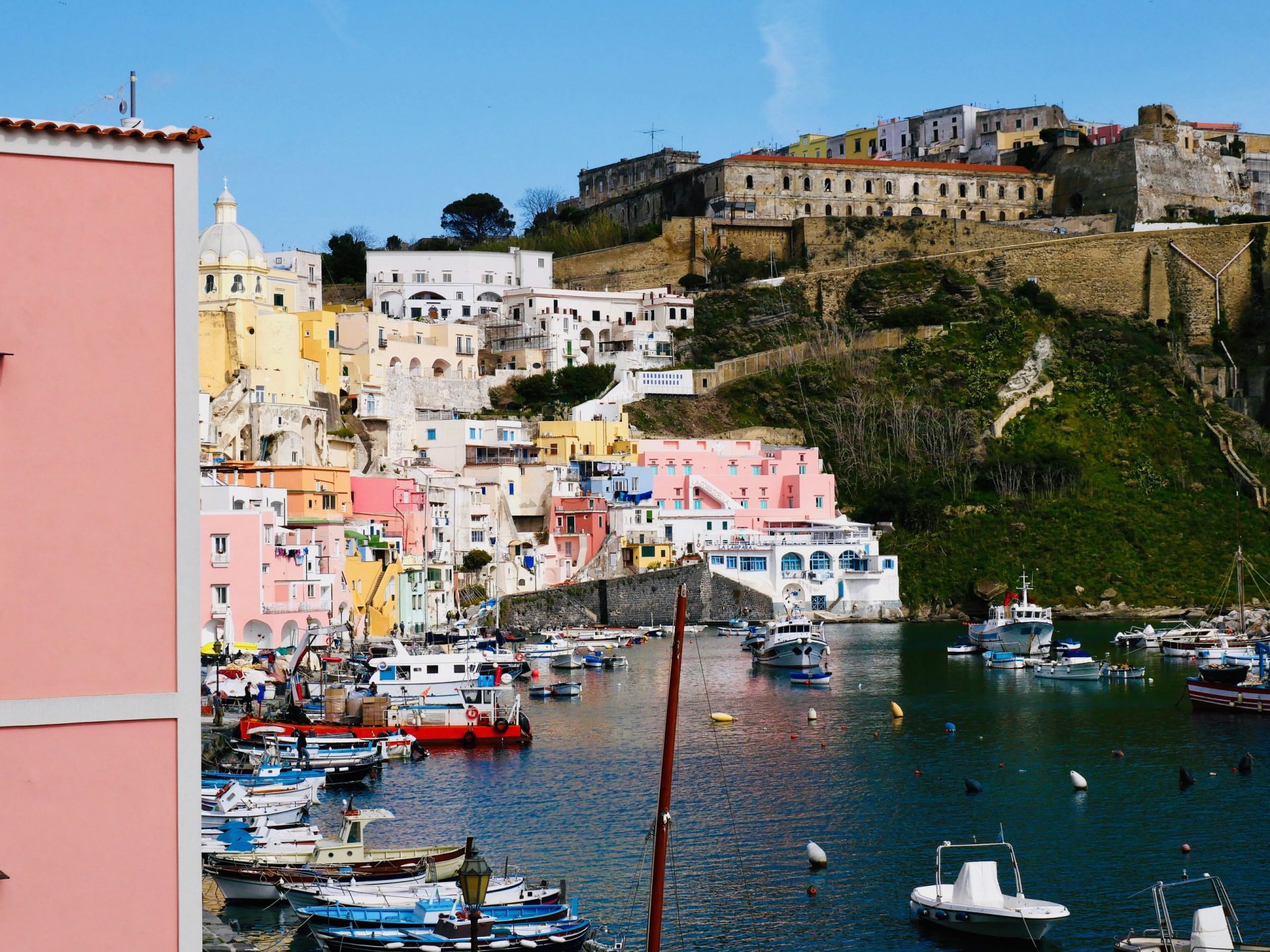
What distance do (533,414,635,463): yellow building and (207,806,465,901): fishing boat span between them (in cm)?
4933

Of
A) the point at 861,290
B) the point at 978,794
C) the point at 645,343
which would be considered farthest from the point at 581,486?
the point at 978,794

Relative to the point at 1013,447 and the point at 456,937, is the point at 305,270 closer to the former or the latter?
the point at 1013,447

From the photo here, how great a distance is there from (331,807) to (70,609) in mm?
23247

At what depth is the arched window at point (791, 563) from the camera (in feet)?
222

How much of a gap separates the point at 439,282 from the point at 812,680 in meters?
41.3

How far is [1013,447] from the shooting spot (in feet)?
243

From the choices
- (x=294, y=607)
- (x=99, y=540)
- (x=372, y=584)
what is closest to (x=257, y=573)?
(x=294, y=607)

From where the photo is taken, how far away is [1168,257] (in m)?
85.8

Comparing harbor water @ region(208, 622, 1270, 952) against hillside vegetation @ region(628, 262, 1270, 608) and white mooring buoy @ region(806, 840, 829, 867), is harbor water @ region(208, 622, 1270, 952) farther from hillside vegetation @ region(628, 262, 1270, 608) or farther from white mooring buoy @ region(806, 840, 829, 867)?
hillside vegetation @ region(628, 262, 1270, 608)

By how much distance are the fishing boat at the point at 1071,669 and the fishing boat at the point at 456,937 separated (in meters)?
32.7

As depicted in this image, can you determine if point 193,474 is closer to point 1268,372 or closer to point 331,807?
point 331,807

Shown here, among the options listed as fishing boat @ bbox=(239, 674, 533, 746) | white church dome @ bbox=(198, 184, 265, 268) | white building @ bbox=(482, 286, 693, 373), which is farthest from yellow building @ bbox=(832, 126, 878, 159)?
fishing boat @ bbox=(239, 674, 533, 746)

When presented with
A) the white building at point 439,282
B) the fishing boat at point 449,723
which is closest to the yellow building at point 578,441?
the white building at point 439,282

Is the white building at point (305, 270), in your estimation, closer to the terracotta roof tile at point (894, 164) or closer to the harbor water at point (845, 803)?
the terracotta roof tile at point (894, 164)
